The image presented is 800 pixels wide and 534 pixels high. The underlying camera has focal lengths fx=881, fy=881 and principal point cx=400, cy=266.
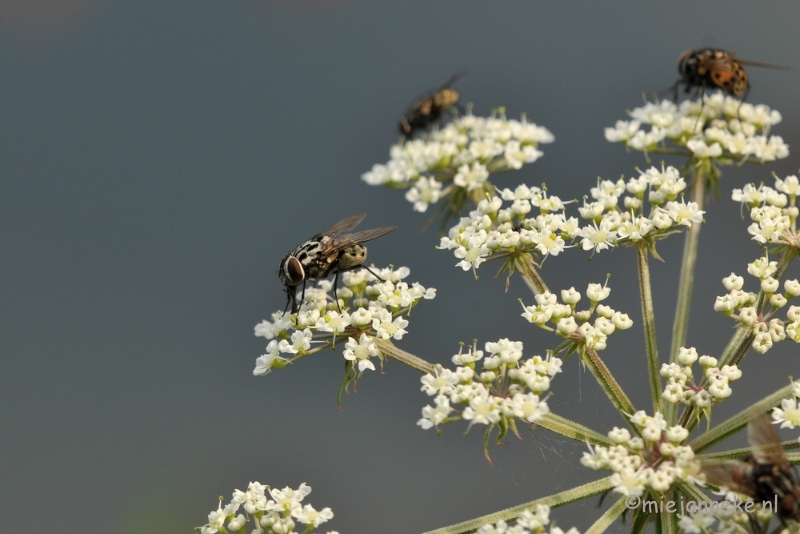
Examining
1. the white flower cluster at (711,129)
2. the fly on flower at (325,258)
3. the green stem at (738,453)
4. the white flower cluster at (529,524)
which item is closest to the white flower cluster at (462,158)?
the white flower cluster at (711,129)

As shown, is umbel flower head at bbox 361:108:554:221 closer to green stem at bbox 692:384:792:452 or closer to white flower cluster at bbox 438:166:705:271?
white flower cluster at bbox 438:166:705:271

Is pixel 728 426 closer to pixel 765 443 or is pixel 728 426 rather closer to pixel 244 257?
pixel 765 443

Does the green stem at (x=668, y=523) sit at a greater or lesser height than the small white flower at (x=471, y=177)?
lesser

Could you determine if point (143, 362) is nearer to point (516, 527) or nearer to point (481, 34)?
point (481, 34)

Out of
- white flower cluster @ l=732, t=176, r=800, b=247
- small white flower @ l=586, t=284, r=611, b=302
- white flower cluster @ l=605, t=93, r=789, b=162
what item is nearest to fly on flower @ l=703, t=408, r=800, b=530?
small white flower @ l=586, t=284, r=611, b=302

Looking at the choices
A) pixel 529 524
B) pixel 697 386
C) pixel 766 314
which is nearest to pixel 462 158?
pixel 766 314

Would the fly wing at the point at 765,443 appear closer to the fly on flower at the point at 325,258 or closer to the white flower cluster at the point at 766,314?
the white flower cluster at the point at 766,314

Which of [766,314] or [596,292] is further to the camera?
[596,292]
